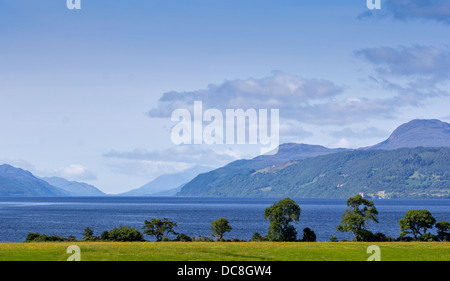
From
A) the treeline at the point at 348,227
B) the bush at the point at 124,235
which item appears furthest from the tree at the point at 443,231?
the bush at the point at 124,235

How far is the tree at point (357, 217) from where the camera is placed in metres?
82.3

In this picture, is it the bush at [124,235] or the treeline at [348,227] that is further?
the treeline at [348,227]

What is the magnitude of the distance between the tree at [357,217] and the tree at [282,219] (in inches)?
296

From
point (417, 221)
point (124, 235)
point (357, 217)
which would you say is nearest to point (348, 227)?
point (357, 217)

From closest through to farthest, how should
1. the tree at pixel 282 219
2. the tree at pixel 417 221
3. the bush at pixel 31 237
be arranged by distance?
the bush at pixel 31 237
the tree at pixel 282 219
the tree at pixel 417 221

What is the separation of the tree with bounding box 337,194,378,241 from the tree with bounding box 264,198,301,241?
24.7 ft

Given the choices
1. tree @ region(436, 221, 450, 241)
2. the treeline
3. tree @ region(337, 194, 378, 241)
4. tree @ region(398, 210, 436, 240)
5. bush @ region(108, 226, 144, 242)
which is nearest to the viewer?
bush @ region(108, 226, 144, 242)

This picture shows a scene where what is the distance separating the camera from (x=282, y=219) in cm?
8338

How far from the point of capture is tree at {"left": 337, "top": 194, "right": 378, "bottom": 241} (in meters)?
82.3

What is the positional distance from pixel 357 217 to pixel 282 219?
38.5ft

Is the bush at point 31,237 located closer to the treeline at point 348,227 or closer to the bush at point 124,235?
the treeline at point 348,227

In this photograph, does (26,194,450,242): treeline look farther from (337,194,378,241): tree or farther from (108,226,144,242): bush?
(108,226,144,242): bush

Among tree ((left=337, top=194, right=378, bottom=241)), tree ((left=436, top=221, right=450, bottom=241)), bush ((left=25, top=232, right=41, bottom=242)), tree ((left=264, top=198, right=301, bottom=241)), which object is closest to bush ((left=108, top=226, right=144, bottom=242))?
bush ((left=25, top=232, right=41, bottom=242))
